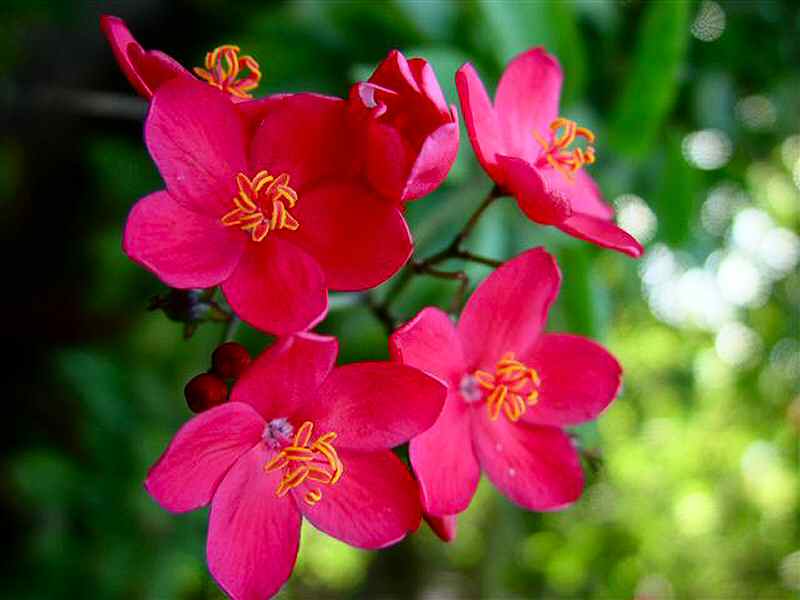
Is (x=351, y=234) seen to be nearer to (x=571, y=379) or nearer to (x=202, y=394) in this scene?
(x=202, y=394)

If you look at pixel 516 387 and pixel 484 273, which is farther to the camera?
pixel 484 273

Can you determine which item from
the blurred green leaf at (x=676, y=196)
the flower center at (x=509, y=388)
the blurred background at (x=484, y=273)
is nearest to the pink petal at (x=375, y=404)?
the flower center at (x=509, y=388)

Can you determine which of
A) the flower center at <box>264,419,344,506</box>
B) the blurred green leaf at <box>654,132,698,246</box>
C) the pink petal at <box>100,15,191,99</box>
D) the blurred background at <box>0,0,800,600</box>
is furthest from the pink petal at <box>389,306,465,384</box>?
the blurred green leaf at <box>654,132,698,246</box>

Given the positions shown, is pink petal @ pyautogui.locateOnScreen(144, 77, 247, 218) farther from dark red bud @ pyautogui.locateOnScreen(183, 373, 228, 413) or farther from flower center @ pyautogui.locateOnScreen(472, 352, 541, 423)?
flower center @ pyautogui.locateOnScreen(472, 352, 541, 423)

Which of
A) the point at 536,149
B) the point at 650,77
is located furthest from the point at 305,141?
the point at 650,77

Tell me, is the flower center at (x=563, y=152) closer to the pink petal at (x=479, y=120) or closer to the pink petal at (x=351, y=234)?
the pink petal at (x=479, y=120)

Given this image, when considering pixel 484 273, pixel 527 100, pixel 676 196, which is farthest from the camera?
pixel 676 196
